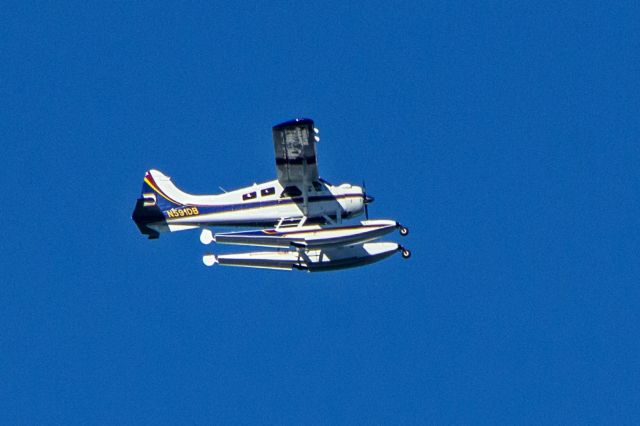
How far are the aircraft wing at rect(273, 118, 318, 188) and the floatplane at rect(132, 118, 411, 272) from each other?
34mm

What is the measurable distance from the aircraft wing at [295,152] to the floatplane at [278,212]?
3 cm

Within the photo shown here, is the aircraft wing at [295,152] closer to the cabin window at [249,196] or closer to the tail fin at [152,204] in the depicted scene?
the cabin window at [249,196]

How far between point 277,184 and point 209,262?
3.50m

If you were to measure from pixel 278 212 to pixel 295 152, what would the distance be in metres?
2.41

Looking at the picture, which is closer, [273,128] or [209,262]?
[273,128]

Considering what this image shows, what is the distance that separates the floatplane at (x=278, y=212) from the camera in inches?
1432

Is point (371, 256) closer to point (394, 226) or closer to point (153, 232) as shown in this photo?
point (394, 226)

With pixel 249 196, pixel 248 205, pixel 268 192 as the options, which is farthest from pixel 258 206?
pixel 268 192

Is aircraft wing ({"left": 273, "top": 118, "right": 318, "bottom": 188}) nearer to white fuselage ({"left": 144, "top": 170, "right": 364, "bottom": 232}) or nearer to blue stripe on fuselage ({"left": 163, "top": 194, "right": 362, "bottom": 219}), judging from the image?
white fuselage ({"left": 144, "top": 170, "right": 364, "bottom": 232})

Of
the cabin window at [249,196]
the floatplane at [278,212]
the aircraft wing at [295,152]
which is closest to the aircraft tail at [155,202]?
the floatplane at [278,212]

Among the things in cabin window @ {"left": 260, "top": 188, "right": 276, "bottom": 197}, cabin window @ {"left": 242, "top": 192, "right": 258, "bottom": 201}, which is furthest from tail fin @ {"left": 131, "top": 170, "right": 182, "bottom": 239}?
cabin window @ {"left": 260, "top": 188, "right": 276, "bottom": 197}

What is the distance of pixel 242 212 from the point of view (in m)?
37.0

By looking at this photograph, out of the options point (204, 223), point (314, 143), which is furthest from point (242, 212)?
point (314, 143)

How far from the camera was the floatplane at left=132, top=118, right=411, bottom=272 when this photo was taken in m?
36.4
